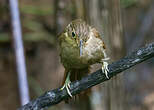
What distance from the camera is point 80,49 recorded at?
2.97m

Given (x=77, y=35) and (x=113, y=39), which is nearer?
(x=77, y=35)

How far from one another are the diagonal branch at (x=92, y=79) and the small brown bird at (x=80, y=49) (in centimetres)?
26

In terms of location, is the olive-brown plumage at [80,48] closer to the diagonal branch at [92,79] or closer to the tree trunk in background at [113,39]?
the diagonal branch at [92,79]

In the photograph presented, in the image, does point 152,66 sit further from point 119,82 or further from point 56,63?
point 119,82

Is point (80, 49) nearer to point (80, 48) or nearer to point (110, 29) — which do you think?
point (80, 48)

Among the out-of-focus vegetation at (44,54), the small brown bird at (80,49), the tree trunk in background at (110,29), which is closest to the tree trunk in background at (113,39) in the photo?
the tree trunk in background at (110,29)

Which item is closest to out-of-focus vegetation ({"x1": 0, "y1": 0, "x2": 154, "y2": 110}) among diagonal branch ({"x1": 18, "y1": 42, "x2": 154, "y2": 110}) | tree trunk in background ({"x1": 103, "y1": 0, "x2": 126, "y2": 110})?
tree trunk in background ({"x1": 103, "y1": 0, "x2": 126, "y2": 110})

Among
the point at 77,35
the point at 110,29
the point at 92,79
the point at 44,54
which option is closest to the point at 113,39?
the point at 110,29

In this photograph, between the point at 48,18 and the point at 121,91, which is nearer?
the point at 121,91

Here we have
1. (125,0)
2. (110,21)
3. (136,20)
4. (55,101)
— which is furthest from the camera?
(136,20)

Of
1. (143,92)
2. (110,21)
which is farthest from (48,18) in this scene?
(110,21)

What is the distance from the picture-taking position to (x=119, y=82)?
365 cm

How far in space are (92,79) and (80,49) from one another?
1.46 feet

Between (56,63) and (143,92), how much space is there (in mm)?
1389
